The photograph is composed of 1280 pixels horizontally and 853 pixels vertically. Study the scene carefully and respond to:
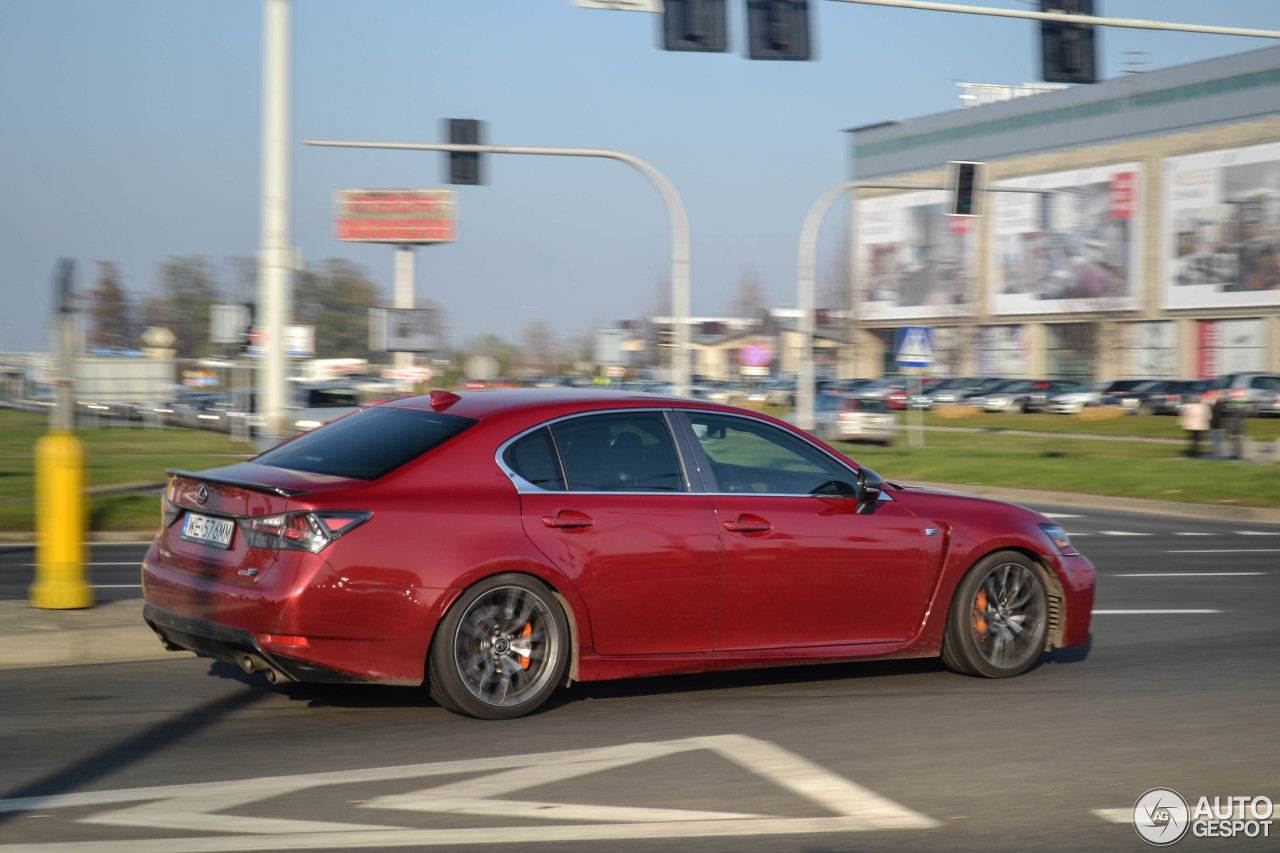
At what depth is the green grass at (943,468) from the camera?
660 inches

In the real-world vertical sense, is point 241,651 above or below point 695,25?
below

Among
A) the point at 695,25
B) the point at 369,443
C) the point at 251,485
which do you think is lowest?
the point at 251,485

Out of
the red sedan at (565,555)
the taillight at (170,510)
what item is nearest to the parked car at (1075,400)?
the red sedan at (565,555)

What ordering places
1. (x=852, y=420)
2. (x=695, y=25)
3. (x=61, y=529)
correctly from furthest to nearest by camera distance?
(x=852, y=420), (x=695, y=25), (x=61, y=529)

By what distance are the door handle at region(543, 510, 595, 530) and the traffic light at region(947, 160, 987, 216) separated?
2028 centimetres

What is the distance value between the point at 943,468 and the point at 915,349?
5796 mm

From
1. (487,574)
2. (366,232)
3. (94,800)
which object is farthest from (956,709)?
(366,232)

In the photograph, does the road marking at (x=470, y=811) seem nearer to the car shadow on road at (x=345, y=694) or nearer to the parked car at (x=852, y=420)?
the car shadow on road at (x=345, y=694)

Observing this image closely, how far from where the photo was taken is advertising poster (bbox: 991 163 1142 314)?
3125 inches

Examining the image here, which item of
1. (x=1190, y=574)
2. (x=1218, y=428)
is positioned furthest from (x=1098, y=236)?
(x=1190, y=574)

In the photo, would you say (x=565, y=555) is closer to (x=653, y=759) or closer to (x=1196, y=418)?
(x=653, y=759)

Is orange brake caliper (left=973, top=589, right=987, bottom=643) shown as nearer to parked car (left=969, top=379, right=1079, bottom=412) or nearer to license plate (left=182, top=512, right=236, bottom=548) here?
license plate (left=182, top=512, right=236, bottom=548)

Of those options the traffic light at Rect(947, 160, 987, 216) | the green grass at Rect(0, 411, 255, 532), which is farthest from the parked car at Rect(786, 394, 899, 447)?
the green grass at Rect(0, 411, 255, 532)

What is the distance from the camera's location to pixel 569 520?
242 inches
